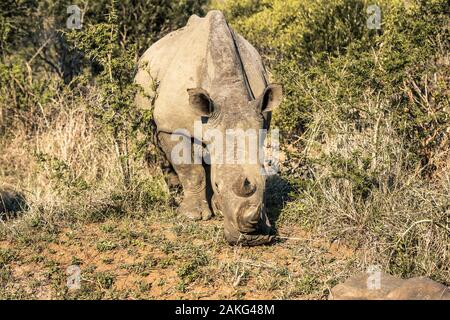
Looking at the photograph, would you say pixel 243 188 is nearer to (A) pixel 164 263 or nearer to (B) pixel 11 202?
(A) pixel 164 263

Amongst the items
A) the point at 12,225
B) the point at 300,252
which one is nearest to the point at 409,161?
the point at 300,252

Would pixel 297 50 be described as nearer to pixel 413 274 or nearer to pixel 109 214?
pixel 109 214

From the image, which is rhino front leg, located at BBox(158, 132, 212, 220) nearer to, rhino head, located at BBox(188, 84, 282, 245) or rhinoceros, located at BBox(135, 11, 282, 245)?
rhinoceros, located at BBox(135, 11, 282, 245)

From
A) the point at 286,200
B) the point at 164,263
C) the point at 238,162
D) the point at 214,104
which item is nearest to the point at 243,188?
the point at 238,162

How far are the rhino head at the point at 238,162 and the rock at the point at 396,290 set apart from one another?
1.30m

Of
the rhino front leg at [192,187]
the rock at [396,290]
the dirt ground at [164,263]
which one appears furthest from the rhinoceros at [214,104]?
the rock at [396,290]

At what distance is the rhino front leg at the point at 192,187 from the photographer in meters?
8.03

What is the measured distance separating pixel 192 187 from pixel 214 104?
1.64 meters

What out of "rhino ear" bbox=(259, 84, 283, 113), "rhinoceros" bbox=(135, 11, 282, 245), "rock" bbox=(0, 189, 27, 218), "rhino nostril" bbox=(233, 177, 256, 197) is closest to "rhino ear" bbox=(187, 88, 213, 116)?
"rhinoceros" bbox=(135, 11, 282, 245)

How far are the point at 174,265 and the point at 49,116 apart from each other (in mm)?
5314

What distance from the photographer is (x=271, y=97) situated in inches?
275

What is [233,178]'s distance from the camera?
654cm

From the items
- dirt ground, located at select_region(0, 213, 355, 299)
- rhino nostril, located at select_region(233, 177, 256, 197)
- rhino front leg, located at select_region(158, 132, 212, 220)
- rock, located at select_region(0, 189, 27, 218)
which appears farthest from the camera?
rock, located at select_region(0, 189, 27, 218)

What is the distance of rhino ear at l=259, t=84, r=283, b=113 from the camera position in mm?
6908
